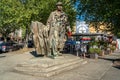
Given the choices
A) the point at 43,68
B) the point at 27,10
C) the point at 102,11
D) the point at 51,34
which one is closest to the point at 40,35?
the point at 51,34

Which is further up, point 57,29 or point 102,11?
point 102,11

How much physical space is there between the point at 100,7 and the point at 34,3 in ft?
53.9

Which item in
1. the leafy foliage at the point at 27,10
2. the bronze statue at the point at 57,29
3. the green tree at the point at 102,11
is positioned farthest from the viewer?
the leafy foliage at the point at 27,10

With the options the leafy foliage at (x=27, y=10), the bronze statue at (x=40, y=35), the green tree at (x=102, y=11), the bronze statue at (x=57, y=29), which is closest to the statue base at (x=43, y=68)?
the bronze statue at (x=57, y=29)

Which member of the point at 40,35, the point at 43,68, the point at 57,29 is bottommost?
the point at 43,68

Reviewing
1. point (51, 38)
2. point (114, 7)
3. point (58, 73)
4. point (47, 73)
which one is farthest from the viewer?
point (114, 7)

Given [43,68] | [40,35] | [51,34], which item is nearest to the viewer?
[43,68]

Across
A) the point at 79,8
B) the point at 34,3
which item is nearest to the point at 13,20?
the point at 34,3

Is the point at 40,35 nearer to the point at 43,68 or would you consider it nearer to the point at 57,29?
the point at 57,29

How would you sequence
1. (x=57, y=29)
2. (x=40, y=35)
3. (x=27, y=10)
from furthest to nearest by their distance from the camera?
(x=27, y=10)
(x=40, y=35)
(x=57, y=29)

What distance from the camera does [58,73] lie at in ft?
38.4

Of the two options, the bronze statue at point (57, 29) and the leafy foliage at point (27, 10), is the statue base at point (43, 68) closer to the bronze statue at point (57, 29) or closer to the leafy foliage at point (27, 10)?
the bronze statue at point (57, 29)

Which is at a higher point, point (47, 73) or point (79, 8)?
point (79, 8)

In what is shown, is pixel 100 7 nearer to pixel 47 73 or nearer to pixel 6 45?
pixel 47 73
